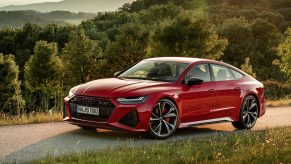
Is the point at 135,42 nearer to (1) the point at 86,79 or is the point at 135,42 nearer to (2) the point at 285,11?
(1) the point at 86,79

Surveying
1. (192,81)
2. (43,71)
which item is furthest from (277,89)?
(43,71)

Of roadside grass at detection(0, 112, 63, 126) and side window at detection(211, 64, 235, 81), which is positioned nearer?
side window at detection(211, 64, 235, 81)

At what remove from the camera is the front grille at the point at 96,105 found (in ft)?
35.9

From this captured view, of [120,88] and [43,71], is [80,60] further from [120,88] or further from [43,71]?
[120,88]

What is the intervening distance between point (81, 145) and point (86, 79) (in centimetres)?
7357

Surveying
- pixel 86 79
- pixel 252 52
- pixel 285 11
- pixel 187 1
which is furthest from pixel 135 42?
pixel 187 1

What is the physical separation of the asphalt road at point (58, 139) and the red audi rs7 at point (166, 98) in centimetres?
29

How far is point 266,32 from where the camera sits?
100m

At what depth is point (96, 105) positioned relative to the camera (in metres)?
11.1

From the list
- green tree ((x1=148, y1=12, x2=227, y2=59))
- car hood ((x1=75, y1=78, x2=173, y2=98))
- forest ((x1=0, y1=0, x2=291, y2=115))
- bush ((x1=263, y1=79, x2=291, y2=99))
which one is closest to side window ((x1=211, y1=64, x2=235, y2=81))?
car hood ((x1=75, y1=78, x2=173, y2=98))

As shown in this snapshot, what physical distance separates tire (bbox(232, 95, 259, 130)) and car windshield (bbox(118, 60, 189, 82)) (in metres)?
1.91

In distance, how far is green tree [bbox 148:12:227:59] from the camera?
76750 mm

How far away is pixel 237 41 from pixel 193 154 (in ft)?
288

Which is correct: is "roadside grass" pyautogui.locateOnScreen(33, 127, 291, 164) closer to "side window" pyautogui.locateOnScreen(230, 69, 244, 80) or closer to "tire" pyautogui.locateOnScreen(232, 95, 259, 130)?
"tire" pyautogui.locateOnScreen(232, 95, 259, 130)
